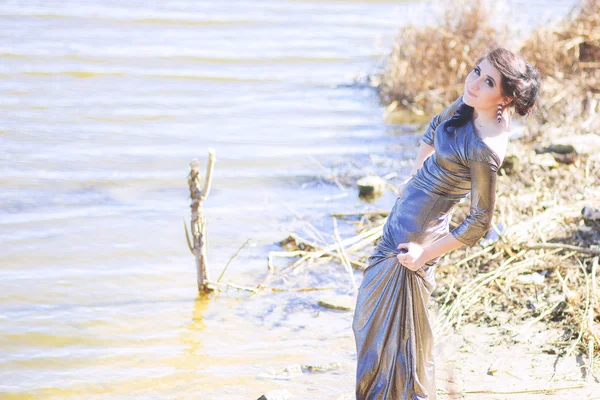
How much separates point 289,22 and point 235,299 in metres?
9.26

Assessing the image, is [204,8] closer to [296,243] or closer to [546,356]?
[296,243]

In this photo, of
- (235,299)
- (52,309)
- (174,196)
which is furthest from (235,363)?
(174,196)

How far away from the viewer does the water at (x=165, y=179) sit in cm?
484

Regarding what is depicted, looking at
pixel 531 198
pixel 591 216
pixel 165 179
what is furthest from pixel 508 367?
pixel 165 179

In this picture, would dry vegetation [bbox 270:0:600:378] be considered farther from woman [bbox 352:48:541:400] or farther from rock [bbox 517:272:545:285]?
woman [bbox 352:48:541:400]

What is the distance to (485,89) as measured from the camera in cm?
320

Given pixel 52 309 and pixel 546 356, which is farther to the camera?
pixel 52 309

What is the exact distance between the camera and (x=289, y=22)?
1412cm

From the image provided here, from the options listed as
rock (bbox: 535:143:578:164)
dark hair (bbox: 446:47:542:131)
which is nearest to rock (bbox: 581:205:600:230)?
rock (bbox: 535:143:578:164)

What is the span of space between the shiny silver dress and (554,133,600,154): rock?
13.7 ft

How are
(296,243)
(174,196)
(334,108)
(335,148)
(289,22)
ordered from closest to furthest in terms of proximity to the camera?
(296,243)
(174,196)
(335,148)
(334,108)
(289,22)

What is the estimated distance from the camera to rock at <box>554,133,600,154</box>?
7.32m

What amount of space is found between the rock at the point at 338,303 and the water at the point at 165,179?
0.08 metres

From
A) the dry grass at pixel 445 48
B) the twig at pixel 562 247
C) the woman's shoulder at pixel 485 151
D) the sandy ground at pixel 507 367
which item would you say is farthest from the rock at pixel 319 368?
the dry grass at pixel 445 48
